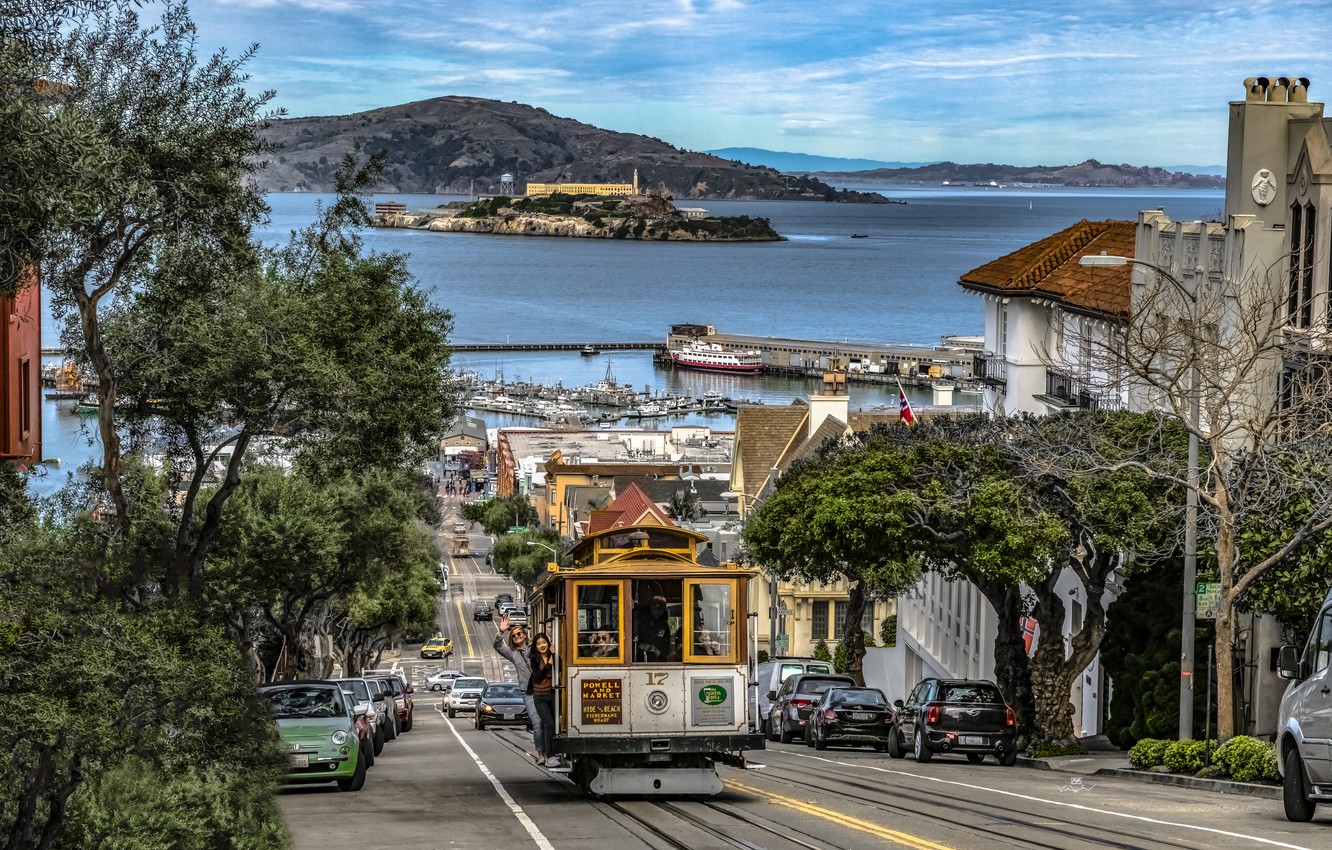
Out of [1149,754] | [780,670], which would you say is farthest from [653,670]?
[780,670]

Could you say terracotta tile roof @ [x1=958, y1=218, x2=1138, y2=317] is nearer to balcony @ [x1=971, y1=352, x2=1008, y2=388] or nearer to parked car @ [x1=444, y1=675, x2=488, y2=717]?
balcony @ [x1=971, y1=352, x2=1008, y2=388]

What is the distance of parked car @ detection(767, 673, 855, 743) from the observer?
37.3 m

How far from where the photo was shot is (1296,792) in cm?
1794

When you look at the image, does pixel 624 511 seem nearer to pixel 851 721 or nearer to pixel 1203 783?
pixel 851 721

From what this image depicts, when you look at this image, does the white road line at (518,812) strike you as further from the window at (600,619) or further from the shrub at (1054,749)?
the shrub at (1054,749)

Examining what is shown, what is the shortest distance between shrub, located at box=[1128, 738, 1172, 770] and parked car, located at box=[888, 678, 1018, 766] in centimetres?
249

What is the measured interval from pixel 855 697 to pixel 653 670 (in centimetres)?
1568

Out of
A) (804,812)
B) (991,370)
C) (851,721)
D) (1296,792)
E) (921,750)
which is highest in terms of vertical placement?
(991,370)

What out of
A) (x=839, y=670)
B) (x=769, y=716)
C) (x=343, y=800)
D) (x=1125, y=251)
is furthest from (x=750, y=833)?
(x=839, y=670)

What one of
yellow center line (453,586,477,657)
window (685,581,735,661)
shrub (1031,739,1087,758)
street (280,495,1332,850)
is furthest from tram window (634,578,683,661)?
yellow center line (453,586,477,657)

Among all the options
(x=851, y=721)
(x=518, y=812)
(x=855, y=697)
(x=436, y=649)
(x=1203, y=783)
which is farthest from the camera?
(x=436, y=649)

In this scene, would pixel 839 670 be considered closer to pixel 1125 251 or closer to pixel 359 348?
pixel 1125 251

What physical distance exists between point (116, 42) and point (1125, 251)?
3168 centimetres

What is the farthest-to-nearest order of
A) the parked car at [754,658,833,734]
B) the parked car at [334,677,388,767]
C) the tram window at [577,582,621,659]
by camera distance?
the parked car at [754,658,833,734] < the parked car at [334,677,388,767] < the tram window at [577,582,621,659]
